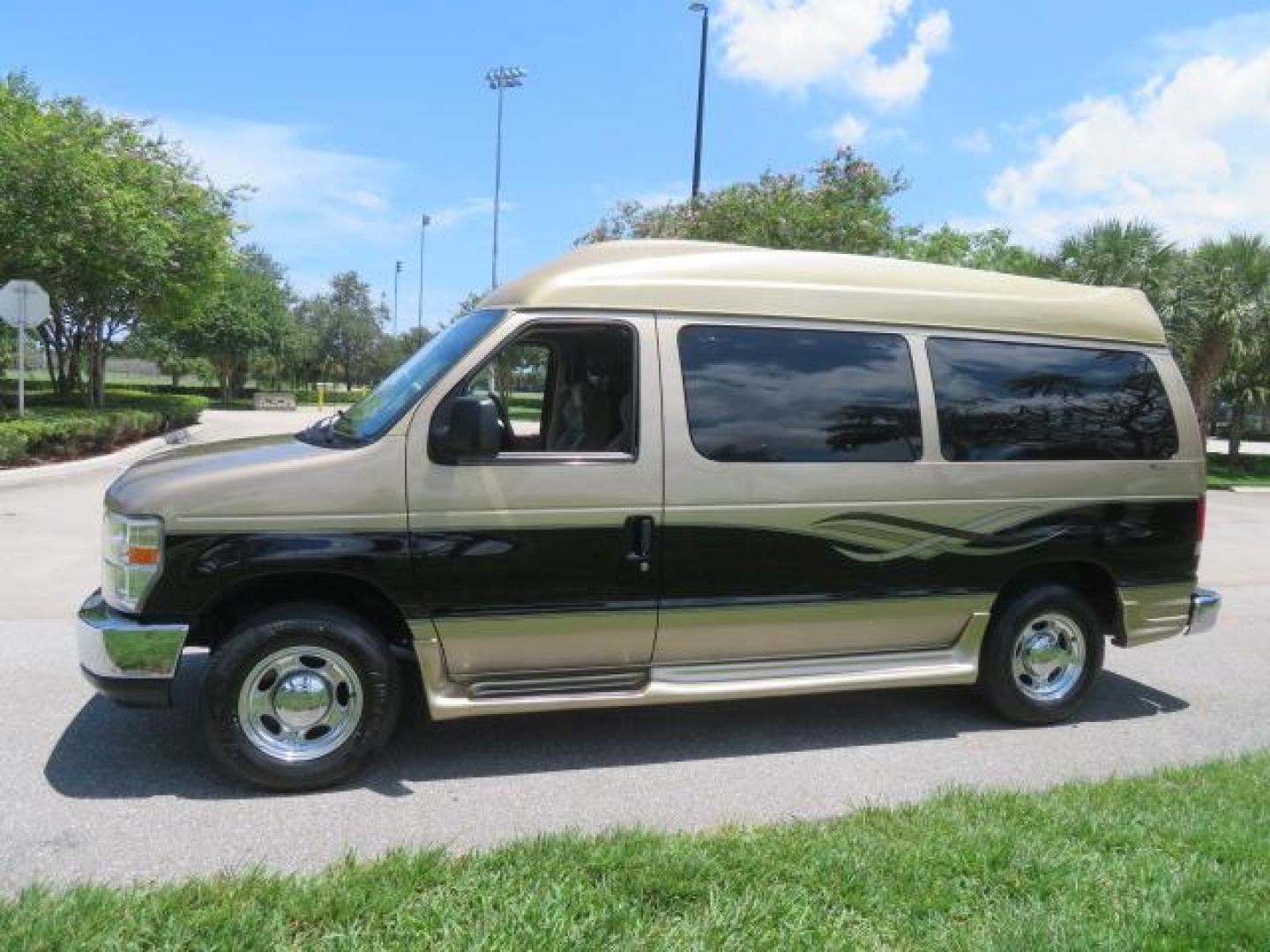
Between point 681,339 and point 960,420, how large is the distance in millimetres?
1598


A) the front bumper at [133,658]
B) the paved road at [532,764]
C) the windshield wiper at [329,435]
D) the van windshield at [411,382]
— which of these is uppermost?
the van windshield at [411,382]

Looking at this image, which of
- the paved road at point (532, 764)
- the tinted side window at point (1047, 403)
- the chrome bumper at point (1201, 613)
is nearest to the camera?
the paved road at point (532, 764)

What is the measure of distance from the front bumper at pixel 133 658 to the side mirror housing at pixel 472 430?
1.32 metres

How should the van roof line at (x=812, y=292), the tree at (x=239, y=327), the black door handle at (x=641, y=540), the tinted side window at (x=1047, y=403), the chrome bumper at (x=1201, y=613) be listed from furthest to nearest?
the tree at (x=239, y=327) → the chrome bumper at (x=1201, y=613) → the tinted side window at (x=1047, y=403) → the van roof line at (x=812, y=292) → the black door handle at (x=641, y=540)

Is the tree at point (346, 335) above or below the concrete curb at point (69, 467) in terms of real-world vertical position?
above

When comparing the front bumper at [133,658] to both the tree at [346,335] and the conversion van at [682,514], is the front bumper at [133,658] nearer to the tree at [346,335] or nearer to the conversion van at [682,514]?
the conversion van at [682,514]

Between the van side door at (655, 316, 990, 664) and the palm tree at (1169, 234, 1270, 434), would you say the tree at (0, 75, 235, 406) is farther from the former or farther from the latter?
the palm tree at (1169, 234, 1270, 434)

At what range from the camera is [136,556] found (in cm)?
421

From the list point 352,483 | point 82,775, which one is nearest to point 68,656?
point 82,775

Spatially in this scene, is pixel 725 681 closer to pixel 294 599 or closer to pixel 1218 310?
pixel 294 599

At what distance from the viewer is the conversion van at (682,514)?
4340mm

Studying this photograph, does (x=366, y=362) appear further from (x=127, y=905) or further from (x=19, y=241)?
(x=127, y=905)

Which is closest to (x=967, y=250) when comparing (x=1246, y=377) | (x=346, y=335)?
(x=1246, y=377)

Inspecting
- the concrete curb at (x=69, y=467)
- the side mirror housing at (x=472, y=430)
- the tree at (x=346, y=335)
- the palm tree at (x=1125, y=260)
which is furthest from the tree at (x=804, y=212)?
the tree at (x=346, y=335)
